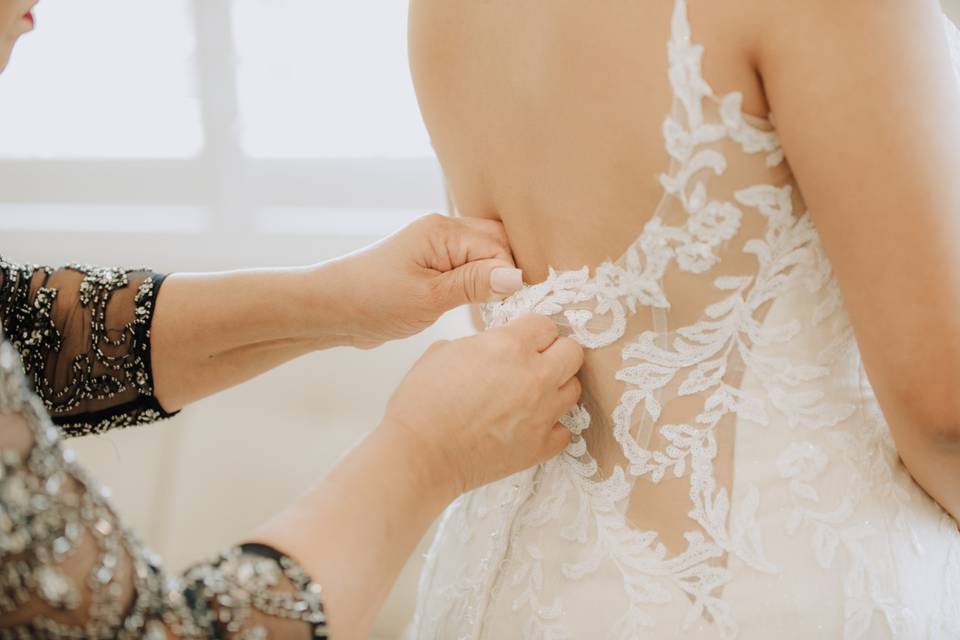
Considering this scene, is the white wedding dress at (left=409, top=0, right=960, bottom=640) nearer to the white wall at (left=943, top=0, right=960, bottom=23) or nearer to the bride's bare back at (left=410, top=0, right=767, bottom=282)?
the bride's bare back at (left=410, top=0, right=767, bottom=282)

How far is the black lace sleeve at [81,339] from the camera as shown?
116cm

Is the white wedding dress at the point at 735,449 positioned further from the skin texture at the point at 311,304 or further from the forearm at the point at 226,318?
the forearm at the point at 226,318

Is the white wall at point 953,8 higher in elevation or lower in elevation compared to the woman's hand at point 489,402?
higher

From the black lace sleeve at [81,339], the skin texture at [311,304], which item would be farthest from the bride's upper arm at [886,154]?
the black lace sleeve at [81,339]

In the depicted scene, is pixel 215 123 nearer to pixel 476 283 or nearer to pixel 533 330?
pixel 476 283

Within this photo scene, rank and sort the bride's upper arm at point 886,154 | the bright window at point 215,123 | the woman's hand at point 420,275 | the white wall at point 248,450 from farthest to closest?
the bright window at point 215,123 < the white wall at point 248,450 < the woman's hand at point 420,275 < the bride's upper arm at point 886,154

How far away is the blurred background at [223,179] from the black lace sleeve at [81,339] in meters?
0.83

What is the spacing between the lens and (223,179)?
8.20 ft

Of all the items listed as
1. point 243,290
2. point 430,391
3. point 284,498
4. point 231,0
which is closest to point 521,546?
point 430,391

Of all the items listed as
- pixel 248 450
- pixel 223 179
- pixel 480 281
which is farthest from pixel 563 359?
pixel 223 179

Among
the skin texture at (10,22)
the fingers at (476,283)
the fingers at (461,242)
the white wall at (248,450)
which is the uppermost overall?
the skin texture at (10,22)

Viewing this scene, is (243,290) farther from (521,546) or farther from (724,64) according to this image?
(724,64)

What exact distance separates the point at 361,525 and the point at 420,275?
41 cm

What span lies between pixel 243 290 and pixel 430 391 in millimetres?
447
